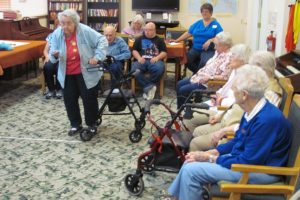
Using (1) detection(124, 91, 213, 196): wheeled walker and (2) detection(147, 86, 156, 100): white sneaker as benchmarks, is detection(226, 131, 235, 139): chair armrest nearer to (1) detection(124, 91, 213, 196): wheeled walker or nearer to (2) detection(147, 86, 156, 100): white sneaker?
(1) detection(124, 91, 213, 196): wheeled walker

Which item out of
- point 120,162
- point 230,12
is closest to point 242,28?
point 230,12

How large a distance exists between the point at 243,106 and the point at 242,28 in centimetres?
703

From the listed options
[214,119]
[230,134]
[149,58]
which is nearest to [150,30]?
[149,58]

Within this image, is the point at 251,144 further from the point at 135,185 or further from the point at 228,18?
the point at 228,18

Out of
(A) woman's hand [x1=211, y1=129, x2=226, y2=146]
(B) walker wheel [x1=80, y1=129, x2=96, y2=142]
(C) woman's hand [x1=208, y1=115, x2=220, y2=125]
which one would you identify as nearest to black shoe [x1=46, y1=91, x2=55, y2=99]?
(B) walker wheel [x1=80, y1=129, x2=96, y2=142]

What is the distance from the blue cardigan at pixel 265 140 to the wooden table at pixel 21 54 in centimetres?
358

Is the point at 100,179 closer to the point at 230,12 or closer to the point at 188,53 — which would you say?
the point at 188,53

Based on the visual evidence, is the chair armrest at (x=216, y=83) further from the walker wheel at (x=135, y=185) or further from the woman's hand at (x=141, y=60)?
the woman's hand at (x=141, y=60)

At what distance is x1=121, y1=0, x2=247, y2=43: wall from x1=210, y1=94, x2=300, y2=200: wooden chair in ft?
23.0

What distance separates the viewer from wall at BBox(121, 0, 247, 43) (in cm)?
865

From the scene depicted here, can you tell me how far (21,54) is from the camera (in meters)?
5.38

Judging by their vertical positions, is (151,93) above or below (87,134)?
above

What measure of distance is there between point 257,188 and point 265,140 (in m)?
0.24

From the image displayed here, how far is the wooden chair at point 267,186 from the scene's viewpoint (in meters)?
1.84
